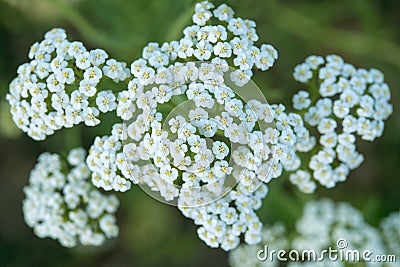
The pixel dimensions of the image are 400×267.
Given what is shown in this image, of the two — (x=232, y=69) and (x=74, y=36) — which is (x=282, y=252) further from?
(x=74, y=36)

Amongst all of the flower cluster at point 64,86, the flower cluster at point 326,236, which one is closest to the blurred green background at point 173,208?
the flower cluster at point 326,236

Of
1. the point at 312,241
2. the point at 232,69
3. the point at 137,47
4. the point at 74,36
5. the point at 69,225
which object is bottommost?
the point at 69,225

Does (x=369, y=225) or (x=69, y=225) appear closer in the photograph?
(x=69, y=225)

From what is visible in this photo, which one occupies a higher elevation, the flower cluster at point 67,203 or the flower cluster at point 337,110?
the flower cluster at point 337,110

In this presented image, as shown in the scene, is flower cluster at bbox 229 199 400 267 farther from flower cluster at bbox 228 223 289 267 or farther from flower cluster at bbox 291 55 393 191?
flower cluster at bbox 291 55 393 191

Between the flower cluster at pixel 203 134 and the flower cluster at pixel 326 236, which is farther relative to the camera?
the flower cluster at pixel 326 236

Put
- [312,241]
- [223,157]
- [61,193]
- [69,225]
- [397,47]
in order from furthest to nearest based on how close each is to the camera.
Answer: [397,47] < [312,241] < [61,193] < [69,225] < [223,157]

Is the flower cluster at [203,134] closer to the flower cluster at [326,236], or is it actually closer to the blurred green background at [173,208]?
the flower cluster at [326,236]

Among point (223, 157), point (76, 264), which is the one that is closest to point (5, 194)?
point (76, 264)
